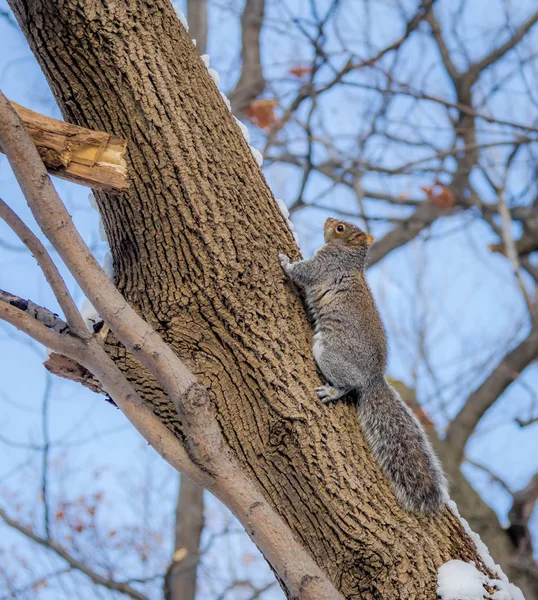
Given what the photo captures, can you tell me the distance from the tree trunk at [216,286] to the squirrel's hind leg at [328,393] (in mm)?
39

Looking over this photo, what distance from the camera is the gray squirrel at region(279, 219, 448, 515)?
2.44 m

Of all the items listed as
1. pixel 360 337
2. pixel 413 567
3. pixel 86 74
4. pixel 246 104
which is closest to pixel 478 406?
pixel 246 104

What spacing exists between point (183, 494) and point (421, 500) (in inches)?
213

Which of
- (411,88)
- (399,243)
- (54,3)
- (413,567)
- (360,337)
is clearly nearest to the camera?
(413,567)

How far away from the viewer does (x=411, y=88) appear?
5973mm

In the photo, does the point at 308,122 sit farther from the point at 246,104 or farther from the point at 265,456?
the point at 265,456

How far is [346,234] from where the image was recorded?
3.79m

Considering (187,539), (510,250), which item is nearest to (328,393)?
(510,250)

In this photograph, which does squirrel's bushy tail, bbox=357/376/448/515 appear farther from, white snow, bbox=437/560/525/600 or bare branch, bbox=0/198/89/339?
bare branch, bbox=0/198/89/339

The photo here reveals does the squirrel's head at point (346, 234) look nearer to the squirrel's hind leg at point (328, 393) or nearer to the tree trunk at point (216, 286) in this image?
the tree trunk at point (216, 286)

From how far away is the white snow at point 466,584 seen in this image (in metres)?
2.18

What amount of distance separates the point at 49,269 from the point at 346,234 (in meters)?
2.05

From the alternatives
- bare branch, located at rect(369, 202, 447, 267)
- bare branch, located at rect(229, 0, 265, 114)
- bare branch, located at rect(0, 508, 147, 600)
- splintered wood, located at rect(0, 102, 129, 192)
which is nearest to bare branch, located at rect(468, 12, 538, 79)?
bare branch, located at rect(369, 202, 447, 267)

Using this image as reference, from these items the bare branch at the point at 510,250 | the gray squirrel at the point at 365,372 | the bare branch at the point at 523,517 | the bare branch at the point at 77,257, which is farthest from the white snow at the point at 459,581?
the bare branch at the point at 523,517
